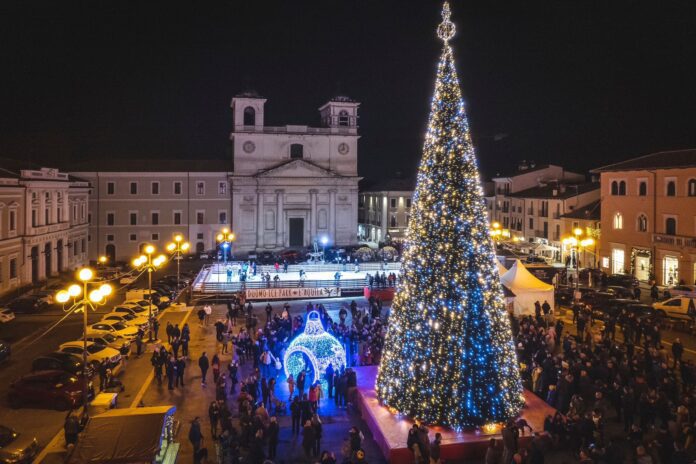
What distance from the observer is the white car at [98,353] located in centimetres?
1911

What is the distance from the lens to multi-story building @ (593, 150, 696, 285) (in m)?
33.7

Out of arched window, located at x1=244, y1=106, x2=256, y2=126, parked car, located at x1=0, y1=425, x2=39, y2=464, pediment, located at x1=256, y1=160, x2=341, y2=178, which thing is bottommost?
parked car, located at x1=0, y1=425, x2=39, y2=464

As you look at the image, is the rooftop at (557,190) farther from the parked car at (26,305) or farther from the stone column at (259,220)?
the parked car at (26,305)

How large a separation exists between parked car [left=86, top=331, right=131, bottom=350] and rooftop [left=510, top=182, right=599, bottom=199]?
36.9 meters

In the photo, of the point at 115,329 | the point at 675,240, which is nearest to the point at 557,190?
the point at 675,240

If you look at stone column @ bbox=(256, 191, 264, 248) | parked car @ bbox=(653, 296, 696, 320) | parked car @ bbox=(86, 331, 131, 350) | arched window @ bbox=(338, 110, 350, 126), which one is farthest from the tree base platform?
arched window @ bbox=(338, 110, 350, 126)

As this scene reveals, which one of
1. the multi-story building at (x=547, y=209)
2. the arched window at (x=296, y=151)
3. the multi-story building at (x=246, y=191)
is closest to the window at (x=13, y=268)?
the multi-story building at (x=246, y=191)

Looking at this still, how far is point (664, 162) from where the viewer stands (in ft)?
119

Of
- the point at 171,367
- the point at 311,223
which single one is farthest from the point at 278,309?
the point at 311,223

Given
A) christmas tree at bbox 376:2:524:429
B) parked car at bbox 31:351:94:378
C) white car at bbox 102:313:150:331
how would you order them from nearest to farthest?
1. christmas tree at bbox 376:2:524:429
2. parked car at bbox 31:351:94:378
3. white car at bbox 102:313:150:331

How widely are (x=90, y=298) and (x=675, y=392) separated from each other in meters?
15.3

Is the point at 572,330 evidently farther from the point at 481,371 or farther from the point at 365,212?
the point at 365,212

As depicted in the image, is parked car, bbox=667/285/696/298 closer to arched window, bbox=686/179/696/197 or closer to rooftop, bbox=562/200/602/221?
arched window, bbox=686/179/696/197

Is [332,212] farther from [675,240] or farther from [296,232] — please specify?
[675,240]
